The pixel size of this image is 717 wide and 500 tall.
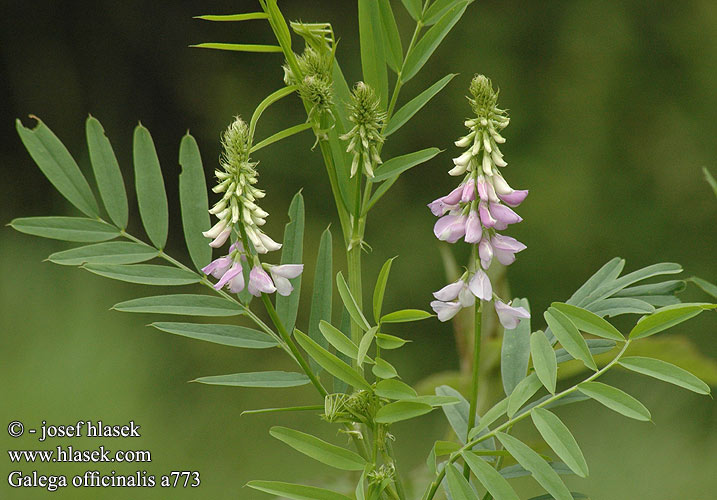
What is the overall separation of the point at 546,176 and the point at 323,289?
26.3 inches

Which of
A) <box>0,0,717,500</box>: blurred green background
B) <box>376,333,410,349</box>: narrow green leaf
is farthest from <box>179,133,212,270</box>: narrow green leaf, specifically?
<box>0,0,717,500</box>: blurred green background

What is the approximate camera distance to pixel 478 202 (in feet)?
1.03

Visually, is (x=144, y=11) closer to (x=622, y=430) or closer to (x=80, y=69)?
(x=80, y=69)

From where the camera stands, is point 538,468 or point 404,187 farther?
point 404,187

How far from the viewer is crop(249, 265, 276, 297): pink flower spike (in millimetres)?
308

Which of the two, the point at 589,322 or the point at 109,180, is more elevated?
the point at 109,180

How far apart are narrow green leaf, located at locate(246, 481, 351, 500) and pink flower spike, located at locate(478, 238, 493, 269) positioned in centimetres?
12

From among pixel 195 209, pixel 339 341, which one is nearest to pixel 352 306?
pixel 339 341

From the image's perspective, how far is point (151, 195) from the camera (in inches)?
15.7

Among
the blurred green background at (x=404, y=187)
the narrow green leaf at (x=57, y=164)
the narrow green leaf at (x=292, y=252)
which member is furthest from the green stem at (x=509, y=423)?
the blurred green background at (x=404, y=187)

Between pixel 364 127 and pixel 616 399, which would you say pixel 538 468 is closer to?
pixel 616 399

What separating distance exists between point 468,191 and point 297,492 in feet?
0.48

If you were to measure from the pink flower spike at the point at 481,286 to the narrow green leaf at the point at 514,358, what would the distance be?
68 millimetres

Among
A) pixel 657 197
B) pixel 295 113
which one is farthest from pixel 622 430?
pixel 295 113
